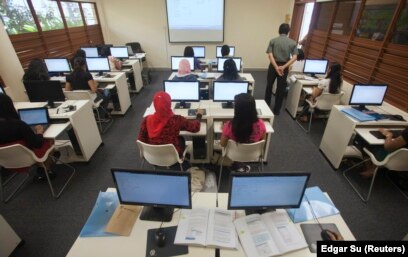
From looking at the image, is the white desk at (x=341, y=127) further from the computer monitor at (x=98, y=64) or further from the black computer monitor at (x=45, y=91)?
the computer monitor at (x=98, y=64)

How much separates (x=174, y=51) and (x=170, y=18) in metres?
1.02

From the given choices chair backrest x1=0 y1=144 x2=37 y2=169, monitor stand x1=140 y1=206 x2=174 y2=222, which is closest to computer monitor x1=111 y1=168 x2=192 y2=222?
monitor stand x1=140 y1=206 x2=174 y2=222

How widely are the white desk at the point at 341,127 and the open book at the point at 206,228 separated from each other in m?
2.18

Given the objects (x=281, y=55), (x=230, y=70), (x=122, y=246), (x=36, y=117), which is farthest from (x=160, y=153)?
(x=281, y=55)

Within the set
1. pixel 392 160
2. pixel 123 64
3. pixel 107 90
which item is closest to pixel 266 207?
pixel 392 160

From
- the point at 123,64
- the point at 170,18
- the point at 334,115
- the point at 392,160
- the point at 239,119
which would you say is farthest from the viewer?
the point at 170,18

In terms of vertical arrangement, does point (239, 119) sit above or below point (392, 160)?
above

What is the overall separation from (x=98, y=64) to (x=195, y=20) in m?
3.74

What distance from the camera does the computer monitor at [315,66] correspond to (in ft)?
14.1

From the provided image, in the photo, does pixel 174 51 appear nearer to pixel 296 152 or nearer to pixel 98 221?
pixel 296 152

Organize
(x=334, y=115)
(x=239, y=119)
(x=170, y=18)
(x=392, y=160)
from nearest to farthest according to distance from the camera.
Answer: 1. (x=239, y=119)
2. (x=392, y=160)
3. (x=334, y=115)
4. (x=170, y=18)

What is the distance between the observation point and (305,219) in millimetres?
1436

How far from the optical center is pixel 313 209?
1510mm

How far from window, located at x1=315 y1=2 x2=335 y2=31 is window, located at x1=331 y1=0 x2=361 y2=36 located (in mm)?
276
